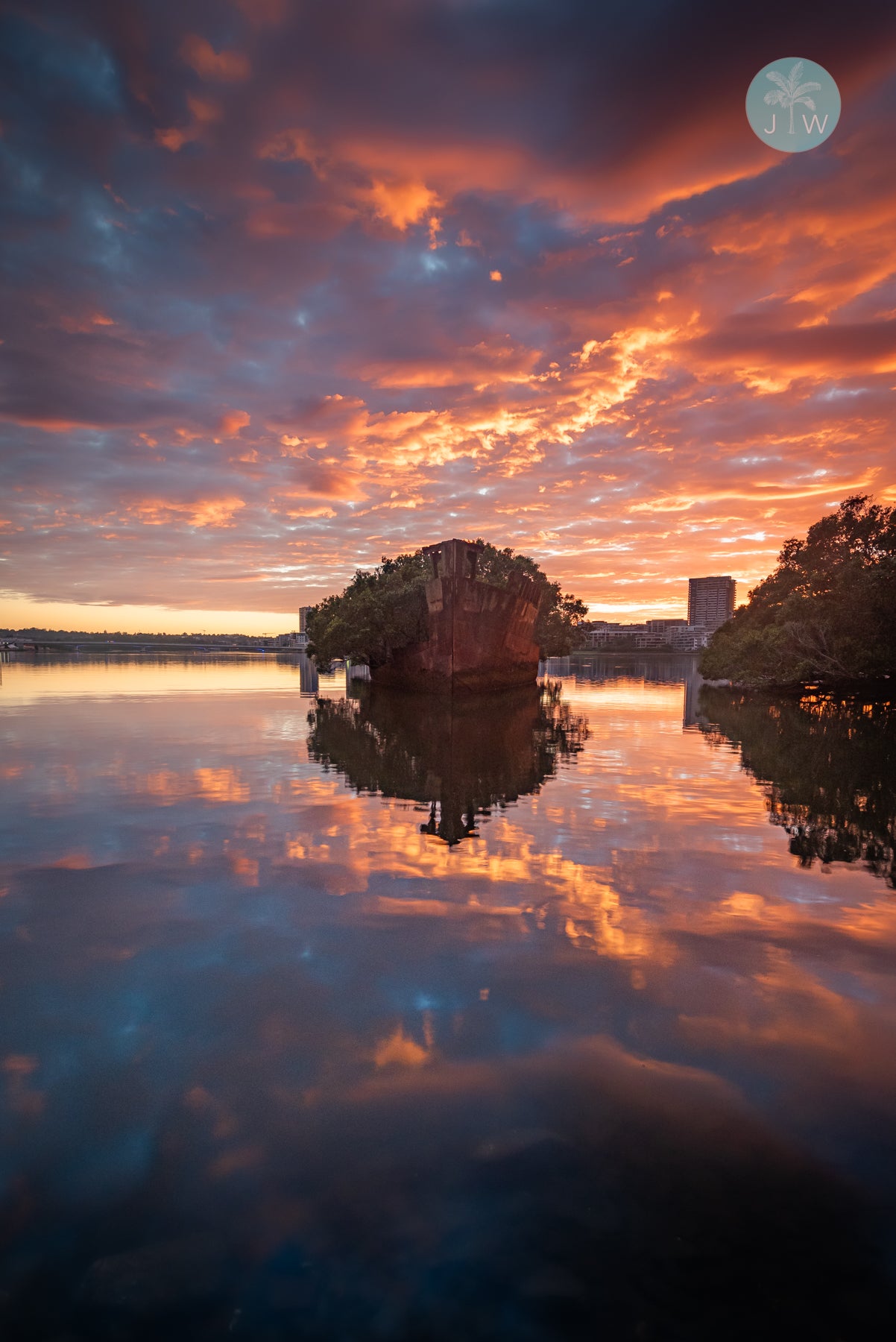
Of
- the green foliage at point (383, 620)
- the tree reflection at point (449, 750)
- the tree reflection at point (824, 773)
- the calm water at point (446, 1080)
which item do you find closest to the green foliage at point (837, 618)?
the tree reflection at point (824, 773)

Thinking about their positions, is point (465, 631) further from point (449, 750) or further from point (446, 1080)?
point (446, 1080)

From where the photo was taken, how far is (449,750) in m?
20.0

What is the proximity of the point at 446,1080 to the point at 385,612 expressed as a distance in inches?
1758

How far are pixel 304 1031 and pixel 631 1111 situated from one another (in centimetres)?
255

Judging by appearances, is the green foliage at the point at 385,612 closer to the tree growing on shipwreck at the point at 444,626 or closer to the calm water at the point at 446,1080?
the tree growing on shipwreck at the point at 444,626

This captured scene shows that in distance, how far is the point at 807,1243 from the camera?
3.28m

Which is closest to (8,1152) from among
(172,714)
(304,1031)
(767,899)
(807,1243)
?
(304,1031)

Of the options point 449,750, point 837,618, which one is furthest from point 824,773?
point 837,618

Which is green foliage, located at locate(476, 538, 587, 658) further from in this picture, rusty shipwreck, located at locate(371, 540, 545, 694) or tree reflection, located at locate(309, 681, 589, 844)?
tree reflection, located at locate(309, 681, 589, 844)

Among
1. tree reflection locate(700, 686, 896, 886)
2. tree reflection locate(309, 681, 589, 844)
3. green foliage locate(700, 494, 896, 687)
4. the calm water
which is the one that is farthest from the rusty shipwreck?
the calm water

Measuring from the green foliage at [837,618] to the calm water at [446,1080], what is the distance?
40.0 metres

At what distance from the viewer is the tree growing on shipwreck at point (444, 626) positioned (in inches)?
1706

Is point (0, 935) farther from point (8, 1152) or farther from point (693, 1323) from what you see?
point (693, 1323)

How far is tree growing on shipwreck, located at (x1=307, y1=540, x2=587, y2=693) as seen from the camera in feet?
A: 142
